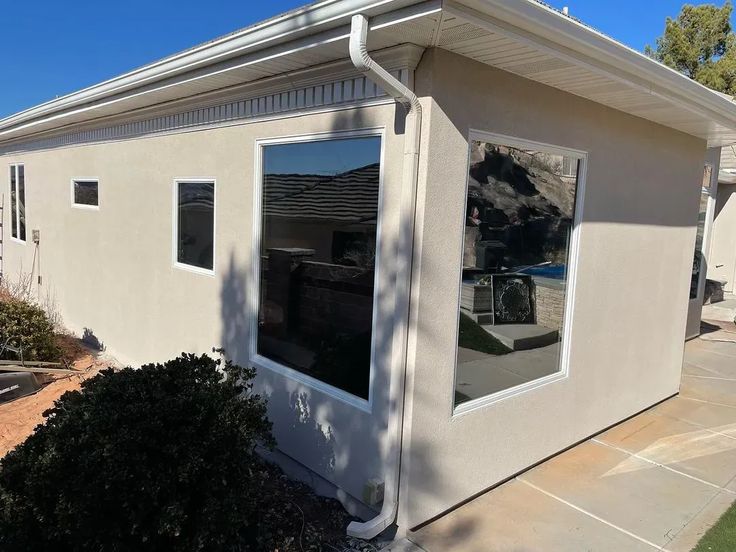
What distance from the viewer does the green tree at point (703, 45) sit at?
61.9 ft

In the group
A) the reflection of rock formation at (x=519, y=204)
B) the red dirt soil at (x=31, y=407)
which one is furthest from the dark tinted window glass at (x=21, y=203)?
the reflection of rock formation at (x=519, y=204)

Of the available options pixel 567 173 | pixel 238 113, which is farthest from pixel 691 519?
Result: pixel 238 113

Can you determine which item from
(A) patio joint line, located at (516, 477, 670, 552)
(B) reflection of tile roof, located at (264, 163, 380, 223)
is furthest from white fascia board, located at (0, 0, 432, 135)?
(A) patio joint line, located at (516, 477, 670, 552)

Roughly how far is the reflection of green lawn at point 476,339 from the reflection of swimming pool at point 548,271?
632 millimetres

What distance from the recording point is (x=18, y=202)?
1120cm

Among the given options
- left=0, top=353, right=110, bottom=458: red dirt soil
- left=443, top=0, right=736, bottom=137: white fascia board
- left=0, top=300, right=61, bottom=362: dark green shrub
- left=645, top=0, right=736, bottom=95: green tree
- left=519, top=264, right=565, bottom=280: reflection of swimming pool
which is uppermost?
left=645, top=0, right=736, bottom=95: green tree

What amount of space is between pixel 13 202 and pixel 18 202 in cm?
48

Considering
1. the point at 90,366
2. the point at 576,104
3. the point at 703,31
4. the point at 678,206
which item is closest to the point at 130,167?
the point at 90,366

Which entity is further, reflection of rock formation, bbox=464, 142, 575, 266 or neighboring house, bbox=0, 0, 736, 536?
reflection of rock formation, bbox=464, 142, 575, 266

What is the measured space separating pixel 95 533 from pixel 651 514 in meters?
3.61

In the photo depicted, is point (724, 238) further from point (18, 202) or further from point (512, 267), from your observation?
point (18, 202)

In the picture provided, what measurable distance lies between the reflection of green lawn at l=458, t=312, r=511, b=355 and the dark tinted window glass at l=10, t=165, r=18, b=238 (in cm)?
1104

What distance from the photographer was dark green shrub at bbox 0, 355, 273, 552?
2.80 meters

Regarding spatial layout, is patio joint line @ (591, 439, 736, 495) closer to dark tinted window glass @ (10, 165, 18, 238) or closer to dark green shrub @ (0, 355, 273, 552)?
dark green shrub @ (0, 355, 273, 552)
